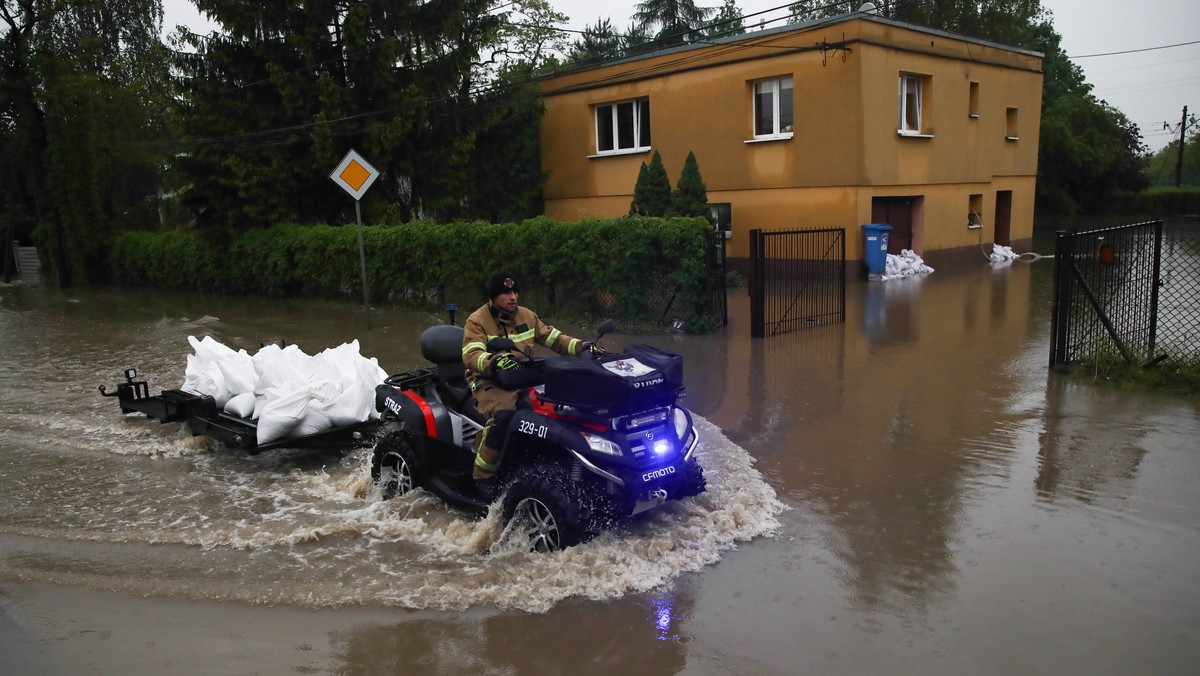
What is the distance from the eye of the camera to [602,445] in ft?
15.7

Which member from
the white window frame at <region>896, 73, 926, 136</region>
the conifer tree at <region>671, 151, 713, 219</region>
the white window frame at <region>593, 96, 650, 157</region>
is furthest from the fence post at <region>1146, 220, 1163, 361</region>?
the white window frame at <region>593, 96, 650, 157</region>

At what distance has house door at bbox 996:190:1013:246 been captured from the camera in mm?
25938

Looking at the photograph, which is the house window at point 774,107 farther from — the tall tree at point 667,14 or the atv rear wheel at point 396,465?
the tall tree at point 667,14

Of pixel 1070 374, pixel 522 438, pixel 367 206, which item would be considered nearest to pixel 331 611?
pixel 522 438

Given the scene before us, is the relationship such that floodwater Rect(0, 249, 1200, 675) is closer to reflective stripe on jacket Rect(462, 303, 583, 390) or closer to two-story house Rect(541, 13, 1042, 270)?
reflective stripe on jacket Rect(462, 303, 583, 390)

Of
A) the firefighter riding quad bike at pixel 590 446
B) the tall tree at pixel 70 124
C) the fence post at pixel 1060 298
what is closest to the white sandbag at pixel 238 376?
the firefighter riding quad bike at pixel 590 446

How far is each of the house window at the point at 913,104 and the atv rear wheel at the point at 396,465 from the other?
17884 millimetres

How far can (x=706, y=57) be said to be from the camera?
21.3 metres

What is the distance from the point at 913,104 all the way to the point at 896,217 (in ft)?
9.06

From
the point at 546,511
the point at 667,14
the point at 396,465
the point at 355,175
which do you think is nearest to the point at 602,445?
the point at 546,511

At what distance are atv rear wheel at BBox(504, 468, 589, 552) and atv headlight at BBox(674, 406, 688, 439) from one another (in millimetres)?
796

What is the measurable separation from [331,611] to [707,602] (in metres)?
1.99

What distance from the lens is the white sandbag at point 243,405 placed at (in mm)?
7340

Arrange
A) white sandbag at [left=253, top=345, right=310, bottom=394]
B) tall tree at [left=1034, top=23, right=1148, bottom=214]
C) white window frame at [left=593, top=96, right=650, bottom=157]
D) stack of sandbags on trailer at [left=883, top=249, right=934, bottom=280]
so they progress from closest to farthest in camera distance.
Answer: white sandbag at [left=253, top=345, right=310, bottom=394]
stack of sandbags on trailer at [left=883, top=249, right=934, bottom=280]
white window frame at [left=593, top=96, right=650, bottom=157]
tall tree at [left=1034, top=23, right=1148, bottom=214]
